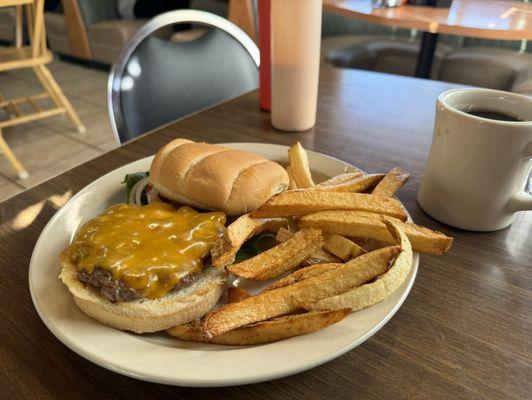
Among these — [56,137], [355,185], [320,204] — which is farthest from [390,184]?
[56,137]

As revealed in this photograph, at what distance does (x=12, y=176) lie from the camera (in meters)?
2.65

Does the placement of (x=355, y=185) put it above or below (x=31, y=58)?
above

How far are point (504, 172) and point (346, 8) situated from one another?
2.05 meters

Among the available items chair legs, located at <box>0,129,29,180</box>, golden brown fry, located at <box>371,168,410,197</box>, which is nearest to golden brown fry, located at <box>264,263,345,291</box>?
golden brown fry, located at <box>371,168,410,197</box>

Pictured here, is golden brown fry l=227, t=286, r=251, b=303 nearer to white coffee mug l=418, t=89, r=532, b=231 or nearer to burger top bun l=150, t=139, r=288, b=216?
burger top bun l=150, t=139, r=288, b=216

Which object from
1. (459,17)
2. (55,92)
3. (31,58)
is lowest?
(55,92)

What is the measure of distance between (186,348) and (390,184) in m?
0.47

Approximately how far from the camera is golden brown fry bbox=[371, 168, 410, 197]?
2.48ft

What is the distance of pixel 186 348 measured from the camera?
566 millimetres

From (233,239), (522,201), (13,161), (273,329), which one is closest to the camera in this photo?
(273,329)

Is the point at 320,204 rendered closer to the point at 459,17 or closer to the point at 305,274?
the point at 305,274

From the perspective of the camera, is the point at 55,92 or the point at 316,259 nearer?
the point at 316,259

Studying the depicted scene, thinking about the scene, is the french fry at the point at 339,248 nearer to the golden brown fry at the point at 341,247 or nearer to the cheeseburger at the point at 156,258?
the golden brown fry at the point at 341,247

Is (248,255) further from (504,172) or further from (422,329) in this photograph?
(504,172)
